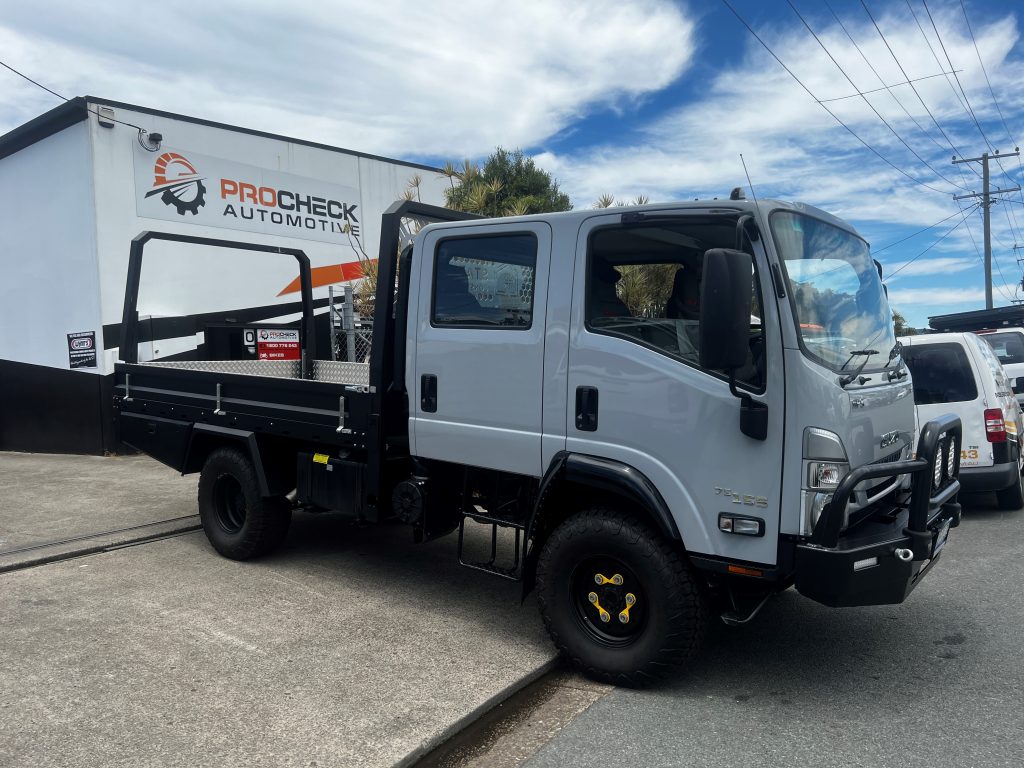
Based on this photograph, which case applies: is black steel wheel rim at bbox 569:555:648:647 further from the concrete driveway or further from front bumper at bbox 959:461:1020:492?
front bumper at bbox 959:461:1020:492

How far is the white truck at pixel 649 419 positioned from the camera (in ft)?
11.1

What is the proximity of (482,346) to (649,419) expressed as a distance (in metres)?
1.11

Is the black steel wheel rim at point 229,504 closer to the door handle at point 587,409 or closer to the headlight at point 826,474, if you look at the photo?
the door handle at point 587,409

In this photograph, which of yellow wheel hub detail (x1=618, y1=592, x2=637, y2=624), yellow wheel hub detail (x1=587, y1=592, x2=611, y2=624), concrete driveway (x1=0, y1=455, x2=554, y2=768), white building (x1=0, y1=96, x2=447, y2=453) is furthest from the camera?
white building (x1=0, y1=96, x2=447, y2=453)

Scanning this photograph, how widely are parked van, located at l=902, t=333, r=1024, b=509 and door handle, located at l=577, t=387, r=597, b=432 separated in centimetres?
453

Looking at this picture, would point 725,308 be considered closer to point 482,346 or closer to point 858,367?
point 858,367

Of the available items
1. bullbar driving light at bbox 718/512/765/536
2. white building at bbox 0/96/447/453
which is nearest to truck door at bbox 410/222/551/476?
bullbar driving light at bbox 718/512/765/536

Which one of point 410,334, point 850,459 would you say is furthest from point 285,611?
point 850,459

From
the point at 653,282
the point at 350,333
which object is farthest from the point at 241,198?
the point at 653,282

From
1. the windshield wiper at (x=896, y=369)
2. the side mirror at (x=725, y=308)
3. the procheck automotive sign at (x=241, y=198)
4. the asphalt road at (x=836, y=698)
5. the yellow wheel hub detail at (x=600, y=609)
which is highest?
the procheck automotive sign at (x=241, y=198)

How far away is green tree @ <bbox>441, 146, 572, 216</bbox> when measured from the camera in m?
14.6

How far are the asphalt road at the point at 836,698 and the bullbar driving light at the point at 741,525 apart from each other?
87 centimetres

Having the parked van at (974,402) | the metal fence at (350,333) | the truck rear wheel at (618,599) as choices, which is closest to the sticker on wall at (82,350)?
the metal fence at (350,333)

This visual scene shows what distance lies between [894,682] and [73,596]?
4.94m
